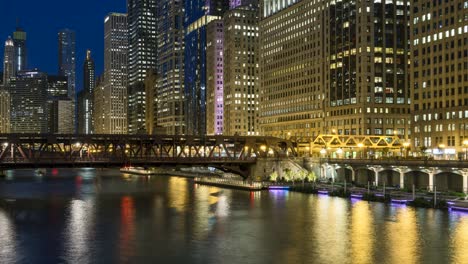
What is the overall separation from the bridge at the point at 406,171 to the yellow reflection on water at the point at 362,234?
22.5 metres

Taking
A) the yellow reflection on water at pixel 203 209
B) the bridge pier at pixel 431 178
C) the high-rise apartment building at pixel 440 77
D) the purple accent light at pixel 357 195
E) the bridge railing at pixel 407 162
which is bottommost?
the yellow reflection on water at pixel 203 209

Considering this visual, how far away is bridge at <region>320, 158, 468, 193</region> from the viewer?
11619 cm

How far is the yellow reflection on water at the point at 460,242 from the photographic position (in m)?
64.4

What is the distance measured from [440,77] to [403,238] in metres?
105

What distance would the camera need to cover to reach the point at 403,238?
74.1 m

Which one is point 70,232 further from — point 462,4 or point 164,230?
point 462,4

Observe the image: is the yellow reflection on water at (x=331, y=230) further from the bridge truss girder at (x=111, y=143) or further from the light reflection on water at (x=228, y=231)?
the bridge truss girder at (x=111, y=143)

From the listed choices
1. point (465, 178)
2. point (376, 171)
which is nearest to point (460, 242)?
point (465, 178)

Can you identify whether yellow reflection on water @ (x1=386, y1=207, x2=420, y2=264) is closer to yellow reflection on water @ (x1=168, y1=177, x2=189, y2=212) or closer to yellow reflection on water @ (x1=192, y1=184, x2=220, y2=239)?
yellow reflection on water @ (x1=192, y1=184, x2=220, y2=239)

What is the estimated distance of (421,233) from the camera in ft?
251

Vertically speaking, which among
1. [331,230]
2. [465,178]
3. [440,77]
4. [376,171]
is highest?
[440,77]

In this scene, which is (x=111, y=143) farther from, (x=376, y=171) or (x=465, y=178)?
(x=465, y=178)

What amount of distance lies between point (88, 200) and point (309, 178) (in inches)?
2032

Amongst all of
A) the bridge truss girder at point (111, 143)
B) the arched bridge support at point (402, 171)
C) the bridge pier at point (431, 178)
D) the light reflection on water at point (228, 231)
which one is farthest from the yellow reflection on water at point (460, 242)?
the bridge truss girder at point (111, 143)
